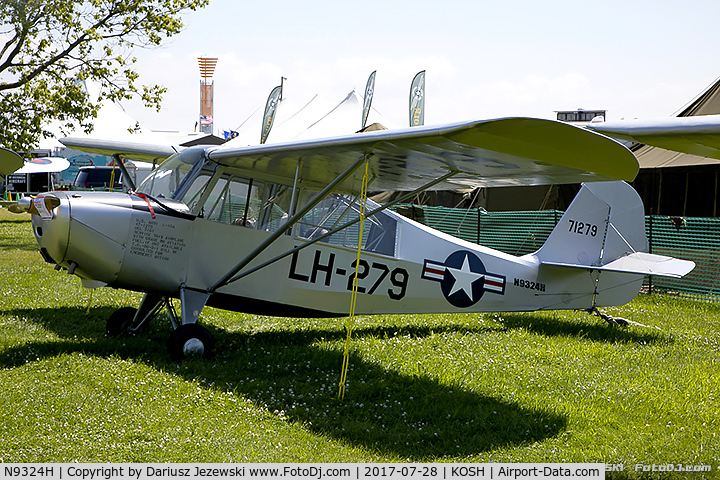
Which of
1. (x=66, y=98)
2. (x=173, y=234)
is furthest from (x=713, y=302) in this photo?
(x=66, y=98)

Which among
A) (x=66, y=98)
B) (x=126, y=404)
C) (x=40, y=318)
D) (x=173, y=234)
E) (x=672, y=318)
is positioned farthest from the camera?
(x=66, y=98)

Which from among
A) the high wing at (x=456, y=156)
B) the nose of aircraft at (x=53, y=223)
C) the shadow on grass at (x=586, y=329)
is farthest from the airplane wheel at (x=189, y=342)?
the shadow on grass at (x=586, y=329)

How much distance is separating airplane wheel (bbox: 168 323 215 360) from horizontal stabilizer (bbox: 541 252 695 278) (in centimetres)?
488

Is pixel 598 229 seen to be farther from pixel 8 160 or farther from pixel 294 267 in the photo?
pixel 8 160

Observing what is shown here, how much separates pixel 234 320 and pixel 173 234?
2540mm

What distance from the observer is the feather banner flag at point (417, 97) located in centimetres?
2602

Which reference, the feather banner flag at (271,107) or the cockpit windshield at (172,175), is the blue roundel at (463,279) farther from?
the feather banner flag at (271,107)

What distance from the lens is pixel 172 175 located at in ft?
24.0

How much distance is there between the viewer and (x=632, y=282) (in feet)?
30.3

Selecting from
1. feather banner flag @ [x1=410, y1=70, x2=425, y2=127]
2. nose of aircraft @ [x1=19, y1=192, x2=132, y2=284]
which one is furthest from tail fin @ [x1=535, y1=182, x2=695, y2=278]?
feather banner flag @ [x1=410, y1=70, x2=425, y2=127]

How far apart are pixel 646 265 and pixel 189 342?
6236 millimetres

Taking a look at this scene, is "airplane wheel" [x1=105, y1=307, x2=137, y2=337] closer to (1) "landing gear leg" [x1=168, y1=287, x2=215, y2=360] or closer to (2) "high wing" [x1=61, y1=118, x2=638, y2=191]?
(1) "landing gear leg" [x1=168, y1=287, x2=215, y2=360]

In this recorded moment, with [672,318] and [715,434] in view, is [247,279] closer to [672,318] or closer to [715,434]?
[715,434]

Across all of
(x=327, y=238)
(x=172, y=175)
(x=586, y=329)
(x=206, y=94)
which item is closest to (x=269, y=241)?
(x=327, y=238)
